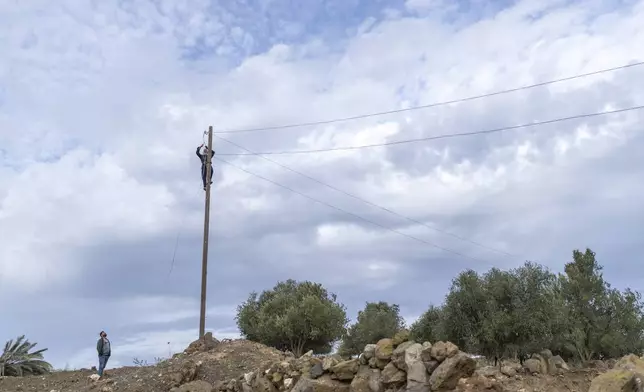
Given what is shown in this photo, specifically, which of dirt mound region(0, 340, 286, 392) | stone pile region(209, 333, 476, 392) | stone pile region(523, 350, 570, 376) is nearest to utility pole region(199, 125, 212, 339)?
dirt mound region(0, 340, 286, 392)

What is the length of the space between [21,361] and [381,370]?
985 inches

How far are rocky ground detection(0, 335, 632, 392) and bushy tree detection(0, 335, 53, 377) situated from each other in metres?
12.2

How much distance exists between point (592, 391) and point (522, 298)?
1906 centimetres

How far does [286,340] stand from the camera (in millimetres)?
38719

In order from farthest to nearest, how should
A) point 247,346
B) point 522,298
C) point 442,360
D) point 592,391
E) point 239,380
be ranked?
1. point 522,298
2. point 247,346
3. point 239,380
4. point 442,360
5. point 592,391

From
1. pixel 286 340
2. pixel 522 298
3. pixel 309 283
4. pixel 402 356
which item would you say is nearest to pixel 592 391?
pixel 402 356

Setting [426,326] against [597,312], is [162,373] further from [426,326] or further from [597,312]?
[597,312]

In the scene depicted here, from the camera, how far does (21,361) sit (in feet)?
105

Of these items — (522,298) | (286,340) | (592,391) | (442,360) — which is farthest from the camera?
(286,340)

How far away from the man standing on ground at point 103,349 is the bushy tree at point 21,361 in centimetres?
1022

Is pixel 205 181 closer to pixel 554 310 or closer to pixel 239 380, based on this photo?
pixel 239 380

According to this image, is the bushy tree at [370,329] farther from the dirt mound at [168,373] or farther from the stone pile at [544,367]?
the stone pile at [544,367]

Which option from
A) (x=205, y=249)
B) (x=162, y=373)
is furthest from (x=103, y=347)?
(x=205, y=249)

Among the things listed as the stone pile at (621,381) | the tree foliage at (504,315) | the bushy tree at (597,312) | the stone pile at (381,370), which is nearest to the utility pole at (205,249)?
the stone pile at (381,370)
